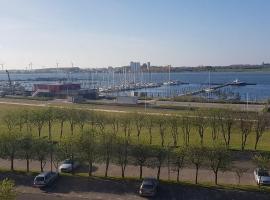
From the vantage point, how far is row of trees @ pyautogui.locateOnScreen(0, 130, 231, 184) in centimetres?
2231

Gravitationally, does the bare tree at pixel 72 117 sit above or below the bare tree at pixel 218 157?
above

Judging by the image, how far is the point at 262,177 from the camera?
22.5 metres

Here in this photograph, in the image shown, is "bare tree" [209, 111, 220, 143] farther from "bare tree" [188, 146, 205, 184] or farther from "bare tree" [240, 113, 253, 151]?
"bare tree" [188, 146, 205, 184]

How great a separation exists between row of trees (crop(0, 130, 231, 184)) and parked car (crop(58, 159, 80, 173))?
43cm

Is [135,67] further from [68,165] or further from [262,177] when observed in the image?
[262,177]

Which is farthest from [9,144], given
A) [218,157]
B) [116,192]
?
[218,157]

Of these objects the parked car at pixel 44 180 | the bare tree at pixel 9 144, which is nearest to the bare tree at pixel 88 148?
the parked car at pixel 44 180

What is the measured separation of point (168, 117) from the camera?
3216cm

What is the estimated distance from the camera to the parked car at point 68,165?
24.9 metres

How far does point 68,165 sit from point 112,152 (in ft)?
11.8

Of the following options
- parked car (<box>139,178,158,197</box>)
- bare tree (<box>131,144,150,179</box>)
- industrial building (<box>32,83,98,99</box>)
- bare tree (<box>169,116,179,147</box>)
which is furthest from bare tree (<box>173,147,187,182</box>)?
industrial building (<box>32,83,98,99</box>)

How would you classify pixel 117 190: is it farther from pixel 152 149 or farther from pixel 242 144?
pixel 242 144

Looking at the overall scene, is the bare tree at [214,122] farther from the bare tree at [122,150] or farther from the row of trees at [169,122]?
the bare tree at [122,150]

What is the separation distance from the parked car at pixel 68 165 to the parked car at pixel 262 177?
10.6 meters
